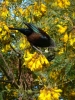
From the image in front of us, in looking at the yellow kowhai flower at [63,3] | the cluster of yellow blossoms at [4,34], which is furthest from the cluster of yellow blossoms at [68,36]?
the yellow kowhai flower at [63,3]

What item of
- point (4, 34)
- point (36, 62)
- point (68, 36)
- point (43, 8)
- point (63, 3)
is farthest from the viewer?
point (43, 8)

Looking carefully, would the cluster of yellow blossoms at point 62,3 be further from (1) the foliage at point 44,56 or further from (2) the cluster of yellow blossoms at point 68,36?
(2) the cluster of yellow blossoms at point 68,36

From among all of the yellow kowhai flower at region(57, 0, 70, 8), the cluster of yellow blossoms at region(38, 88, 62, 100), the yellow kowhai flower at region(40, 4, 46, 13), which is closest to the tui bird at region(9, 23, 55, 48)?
the cluster of yellow blossoms at region(38, 88, 62, 100)

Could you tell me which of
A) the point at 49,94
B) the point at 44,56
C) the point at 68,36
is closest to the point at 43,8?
the point at 68,36

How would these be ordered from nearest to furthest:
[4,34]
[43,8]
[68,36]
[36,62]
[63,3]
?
[36,62]
[68,36]
[4,34]
[63,3]
[43,8]

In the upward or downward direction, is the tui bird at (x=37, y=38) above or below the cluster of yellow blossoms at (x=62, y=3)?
below

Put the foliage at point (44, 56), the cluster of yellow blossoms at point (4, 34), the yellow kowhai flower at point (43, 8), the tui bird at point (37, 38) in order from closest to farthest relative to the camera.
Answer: the tui bird at point (37, 38) → the foliage at point (44, 56) → the cluster of yellow blossoms at point (4, 34) → the yellow kowhai flower at point (43, 8)

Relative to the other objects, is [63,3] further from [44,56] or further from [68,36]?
[44,56]

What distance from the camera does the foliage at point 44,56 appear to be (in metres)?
2.71

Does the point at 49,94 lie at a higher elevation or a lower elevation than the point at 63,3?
lower

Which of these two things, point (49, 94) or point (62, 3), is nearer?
point (49, 94)

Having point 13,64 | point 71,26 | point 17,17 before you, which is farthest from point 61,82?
point 17,17

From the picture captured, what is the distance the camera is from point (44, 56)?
268 centimetres

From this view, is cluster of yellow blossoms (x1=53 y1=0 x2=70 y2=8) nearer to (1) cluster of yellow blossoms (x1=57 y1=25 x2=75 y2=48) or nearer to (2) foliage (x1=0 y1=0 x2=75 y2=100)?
(2) foliage (x1=0 y1=0 x2=75 y2=100)
